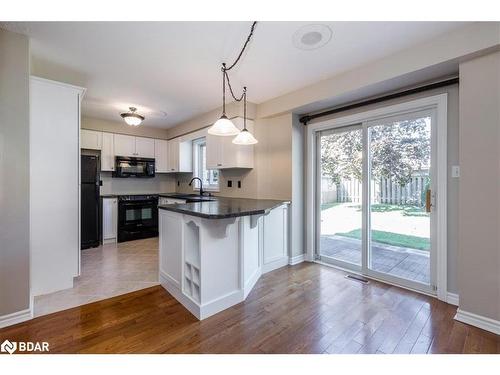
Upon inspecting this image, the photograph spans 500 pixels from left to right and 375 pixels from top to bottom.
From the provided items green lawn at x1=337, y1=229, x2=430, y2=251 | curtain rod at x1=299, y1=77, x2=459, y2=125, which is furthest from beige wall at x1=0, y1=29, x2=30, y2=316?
green lawn at x1=337, y1=229, x2=430, y2=251

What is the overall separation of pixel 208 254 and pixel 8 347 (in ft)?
4.76

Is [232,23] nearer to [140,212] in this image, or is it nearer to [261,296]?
[261,296]

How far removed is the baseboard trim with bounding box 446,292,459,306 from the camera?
217 cm

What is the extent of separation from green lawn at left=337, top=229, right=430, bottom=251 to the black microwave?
413 cm

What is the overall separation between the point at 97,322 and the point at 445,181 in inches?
131

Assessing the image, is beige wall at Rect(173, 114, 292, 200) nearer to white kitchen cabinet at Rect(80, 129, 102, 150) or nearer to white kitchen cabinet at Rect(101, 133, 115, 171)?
white kitchen cabinet at Rect(101, 133, 115, 171)

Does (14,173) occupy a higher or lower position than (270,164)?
lower

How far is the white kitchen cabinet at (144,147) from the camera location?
4865 mm

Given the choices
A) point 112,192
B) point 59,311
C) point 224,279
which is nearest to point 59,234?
point 59,311

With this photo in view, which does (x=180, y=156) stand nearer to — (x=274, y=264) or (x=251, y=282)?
(x=274, y=264)

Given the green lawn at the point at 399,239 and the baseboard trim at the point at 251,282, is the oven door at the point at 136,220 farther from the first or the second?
the green lawn at the point at 399,239

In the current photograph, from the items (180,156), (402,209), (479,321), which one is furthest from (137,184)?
(479,321)

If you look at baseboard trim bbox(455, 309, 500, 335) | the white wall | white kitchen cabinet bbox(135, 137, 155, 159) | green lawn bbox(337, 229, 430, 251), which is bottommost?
baseboard trim bbox(455, 309, 500, 335)

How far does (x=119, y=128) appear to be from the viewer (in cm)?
466
